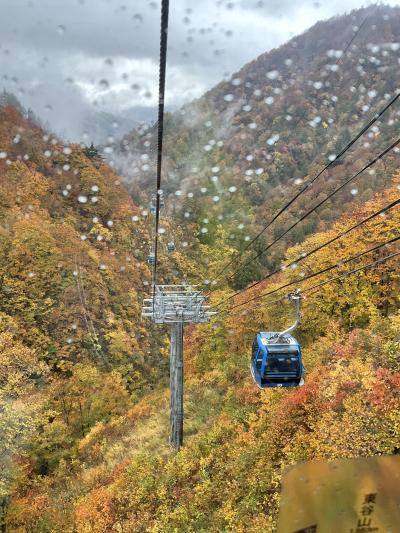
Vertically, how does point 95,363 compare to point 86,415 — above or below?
above

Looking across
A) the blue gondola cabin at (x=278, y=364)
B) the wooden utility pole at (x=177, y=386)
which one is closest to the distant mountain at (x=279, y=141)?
the wooden utility pole at (x=177, y=386)

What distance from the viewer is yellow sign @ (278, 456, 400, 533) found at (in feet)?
5.76

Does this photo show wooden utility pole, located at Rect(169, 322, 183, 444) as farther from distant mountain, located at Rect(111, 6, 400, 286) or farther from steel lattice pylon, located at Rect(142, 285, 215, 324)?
distant mountain, located at Rect(111, 6, 400, 286)

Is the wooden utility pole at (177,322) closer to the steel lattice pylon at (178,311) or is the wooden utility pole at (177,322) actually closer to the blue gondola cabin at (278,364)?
the steel lattice pylon at (178,311)

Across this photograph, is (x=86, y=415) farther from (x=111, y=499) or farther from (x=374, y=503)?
(x=374, y=503)

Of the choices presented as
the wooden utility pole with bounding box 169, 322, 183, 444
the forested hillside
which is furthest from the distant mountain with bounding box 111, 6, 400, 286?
the wooden utility pole with bounding box 169, 322, 183, 444

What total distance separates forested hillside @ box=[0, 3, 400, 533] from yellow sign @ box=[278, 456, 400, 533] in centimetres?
276

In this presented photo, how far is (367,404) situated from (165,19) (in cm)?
1000

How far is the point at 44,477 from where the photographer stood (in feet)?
67.3

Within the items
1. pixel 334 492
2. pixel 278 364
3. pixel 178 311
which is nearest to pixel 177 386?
pixel 178 311

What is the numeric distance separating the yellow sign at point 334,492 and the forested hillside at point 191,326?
276 cm

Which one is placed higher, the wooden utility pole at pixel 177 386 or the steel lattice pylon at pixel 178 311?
the steel lattice pylon at pixel 178 311

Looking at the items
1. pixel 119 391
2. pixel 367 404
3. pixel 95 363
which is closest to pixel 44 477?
pixel 119 391

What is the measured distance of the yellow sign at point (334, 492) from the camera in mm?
1757
